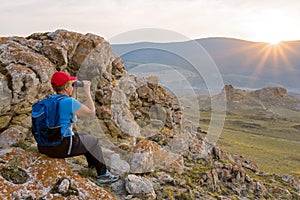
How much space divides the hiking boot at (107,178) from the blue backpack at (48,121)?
7.65 ft

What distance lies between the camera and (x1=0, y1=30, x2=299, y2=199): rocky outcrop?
8758mm

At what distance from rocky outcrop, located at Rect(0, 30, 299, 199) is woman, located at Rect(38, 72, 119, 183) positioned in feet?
1.73

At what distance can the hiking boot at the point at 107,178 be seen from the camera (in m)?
10.3

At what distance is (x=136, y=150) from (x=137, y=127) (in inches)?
189

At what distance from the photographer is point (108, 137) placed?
15.8 metres

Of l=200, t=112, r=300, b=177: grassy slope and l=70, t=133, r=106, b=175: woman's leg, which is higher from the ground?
l=70, t=133, r=106, b=175: woman's leg

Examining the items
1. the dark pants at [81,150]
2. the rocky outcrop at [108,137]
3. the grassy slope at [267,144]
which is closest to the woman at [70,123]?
the dark pants at [81,150]

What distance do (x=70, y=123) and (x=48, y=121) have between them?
23.2 inches

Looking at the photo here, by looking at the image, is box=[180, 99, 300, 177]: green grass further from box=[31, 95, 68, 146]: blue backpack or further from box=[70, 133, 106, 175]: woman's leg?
box=[31, 95, 68, 146]: blue backpack

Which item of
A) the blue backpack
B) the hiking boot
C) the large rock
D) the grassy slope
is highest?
the blue backpack

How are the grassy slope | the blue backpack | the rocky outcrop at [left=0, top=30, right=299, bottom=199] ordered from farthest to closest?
1. the grassy slope
2. the rocky outcrop at [left=0, top=30, right=299, bottom=199]
3. the blue backpack

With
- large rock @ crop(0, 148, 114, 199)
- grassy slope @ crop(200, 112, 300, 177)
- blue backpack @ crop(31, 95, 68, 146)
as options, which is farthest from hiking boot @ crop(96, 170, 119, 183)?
grassy slope @ crop(200, 112, 300, 177)

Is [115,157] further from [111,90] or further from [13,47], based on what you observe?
[13,47]

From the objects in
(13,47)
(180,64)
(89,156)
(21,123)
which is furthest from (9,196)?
(180,64)
